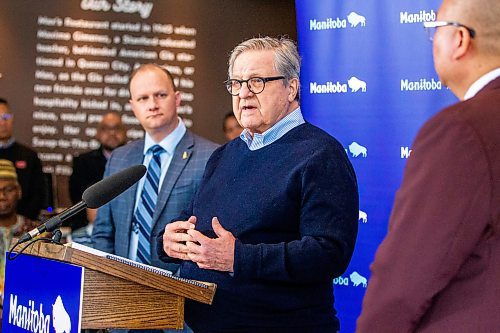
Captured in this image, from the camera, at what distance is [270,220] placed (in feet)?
8.84

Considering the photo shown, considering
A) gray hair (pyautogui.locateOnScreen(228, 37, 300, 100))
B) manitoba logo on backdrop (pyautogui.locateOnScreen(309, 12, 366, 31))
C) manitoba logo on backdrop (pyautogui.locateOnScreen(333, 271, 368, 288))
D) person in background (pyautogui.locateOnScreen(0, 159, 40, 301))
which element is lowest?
manitoba logo on backdrop (pyautogui.locateOnScreen(333, 271, 368, 288))

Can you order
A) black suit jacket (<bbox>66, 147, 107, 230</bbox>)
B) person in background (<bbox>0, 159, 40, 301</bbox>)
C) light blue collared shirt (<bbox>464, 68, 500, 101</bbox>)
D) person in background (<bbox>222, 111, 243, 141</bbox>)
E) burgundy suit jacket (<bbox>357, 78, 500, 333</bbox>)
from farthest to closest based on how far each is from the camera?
person in background (<bbox>222, 111, 243, 141</bbox>) → black suit jacket (<bbox>66, 147, 107, 230</bbox>) → person in background (<bbox>0, 159, 40, 301</bbox>) → light blue collared shirt (<bbox>464, 68, 500, 101</bbox>) → burgundy suit jacket (<bbox>357, 78, 500, 333</bbox>)

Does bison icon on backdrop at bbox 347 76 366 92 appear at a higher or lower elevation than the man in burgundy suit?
higher

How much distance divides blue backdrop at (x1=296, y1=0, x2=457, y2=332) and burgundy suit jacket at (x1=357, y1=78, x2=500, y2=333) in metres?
2.76

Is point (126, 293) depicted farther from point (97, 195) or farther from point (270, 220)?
point (270, 220)

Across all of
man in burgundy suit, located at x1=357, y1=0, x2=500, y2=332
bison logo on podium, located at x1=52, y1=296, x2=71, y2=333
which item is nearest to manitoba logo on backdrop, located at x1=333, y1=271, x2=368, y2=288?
bison logo on podium, located at x1=52, y1=296, x2=71, y2=333

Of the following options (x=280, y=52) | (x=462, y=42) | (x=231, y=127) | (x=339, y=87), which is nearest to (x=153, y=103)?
(x=339, y=87)

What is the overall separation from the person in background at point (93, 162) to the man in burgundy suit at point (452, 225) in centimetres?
583

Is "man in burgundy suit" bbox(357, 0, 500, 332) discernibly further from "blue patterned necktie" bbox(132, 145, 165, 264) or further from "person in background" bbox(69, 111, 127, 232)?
"person in background" bbox(69, 111, 127, 232)

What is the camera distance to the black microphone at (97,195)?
2.54 m

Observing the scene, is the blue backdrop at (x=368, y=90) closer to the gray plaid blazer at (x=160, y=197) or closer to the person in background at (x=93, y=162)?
the gray plaid blazer at (x=160, y=197)

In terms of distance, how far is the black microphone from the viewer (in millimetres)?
2537

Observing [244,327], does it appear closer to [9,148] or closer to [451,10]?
[451,10]

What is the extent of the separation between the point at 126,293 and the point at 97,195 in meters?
0.34
